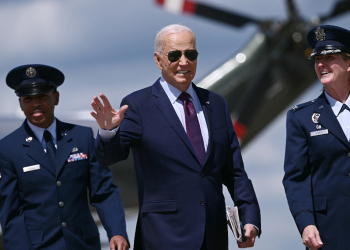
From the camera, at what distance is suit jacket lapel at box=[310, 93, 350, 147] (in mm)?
3832

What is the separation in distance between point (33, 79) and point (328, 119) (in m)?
2.45

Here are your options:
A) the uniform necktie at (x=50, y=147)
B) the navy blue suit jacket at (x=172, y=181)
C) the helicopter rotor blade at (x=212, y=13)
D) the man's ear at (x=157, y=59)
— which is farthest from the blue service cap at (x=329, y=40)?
the helicopter rotor blade at (x=212, y=13)

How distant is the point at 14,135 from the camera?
181 inches

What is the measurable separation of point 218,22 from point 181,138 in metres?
17.2

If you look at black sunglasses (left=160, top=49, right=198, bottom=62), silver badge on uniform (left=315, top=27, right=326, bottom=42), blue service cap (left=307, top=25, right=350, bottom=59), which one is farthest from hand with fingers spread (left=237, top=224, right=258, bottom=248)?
silver badge on uniform (left=315, top=27, right=326, bottom=42)

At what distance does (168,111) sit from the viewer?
12.5 ft

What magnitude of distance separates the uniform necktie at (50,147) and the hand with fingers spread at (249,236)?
1.71 meters

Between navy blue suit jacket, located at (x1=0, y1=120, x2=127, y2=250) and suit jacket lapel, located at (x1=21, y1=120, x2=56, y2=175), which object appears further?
suit jacket lapel, located at (x1=21, y1=120, x2=56, y2=175)

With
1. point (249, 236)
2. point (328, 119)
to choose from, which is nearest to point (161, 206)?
point (249, 236)

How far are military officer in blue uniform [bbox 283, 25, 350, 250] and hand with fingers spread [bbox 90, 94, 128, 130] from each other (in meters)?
1.29

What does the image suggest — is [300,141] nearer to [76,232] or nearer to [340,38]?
[340,38]

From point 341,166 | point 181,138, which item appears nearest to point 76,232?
point 181,138

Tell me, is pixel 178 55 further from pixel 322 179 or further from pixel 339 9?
A: pixel 339 9

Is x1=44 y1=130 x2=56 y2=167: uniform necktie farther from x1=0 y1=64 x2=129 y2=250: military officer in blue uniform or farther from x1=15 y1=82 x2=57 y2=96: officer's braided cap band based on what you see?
x1=15 y1=82 x2=57 y2=96: officer's braided cap band
